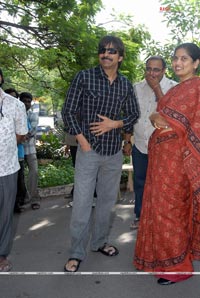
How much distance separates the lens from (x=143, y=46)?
7539 millimetres

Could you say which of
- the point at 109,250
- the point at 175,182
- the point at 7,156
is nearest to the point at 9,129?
the point at 7,156

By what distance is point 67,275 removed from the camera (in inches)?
124

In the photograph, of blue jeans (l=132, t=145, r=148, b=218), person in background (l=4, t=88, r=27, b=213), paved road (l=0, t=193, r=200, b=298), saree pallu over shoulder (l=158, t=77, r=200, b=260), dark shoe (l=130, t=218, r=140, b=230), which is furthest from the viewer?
person in background (l=4, t=88, r=27, b=213)

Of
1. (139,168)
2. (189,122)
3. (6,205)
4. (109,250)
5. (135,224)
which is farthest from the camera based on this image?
(135,224)

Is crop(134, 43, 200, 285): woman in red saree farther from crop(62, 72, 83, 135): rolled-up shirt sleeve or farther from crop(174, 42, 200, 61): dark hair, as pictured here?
crop(62, 72, 83, 135): rolled-up shirt sleeve

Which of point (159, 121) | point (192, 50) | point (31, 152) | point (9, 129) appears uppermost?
point (192, 50)

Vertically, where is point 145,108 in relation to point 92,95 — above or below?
below

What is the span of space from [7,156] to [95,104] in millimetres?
844

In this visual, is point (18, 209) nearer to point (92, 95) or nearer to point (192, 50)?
point (92, 95)

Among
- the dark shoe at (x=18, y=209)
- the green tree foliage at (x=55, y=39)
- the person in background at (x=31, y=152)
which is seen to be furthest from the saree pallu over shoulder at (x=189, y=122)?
the green tree foliage at (x=55, y=39)

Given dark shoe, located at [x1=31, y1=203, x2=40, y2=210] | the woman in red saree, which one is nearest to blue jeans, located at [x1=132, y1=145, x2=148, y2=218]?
the woman in red saree

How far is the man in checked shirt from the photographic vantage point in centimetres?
311

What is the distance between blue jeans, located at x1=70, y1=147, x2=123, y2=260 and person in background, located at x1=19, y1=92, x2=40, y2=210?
2.06 m

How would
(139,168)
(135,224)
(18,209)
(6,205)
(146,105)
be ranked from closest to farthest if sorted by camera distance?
1. (6,205)
2. (146,105)
3. (139,168)
4. (135,224)
5. (18,209)
